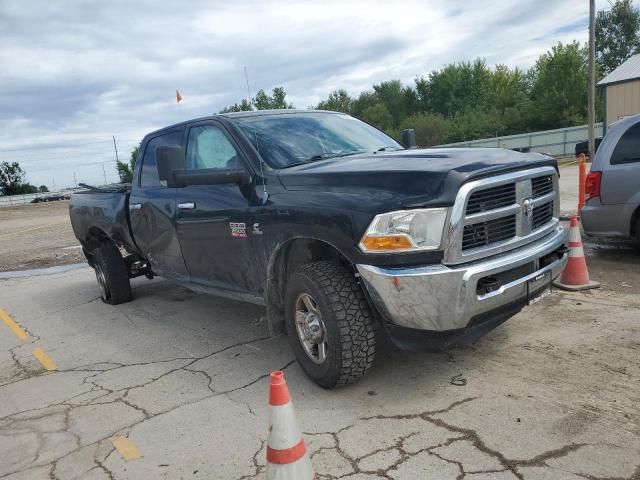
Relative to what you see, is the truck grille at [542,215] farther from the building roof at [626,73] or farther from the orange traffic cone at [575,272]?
the building roof at [626,73]

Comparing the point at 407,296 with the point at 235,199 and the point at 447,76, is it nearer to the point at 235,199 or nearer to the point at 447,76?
the point at 235,199

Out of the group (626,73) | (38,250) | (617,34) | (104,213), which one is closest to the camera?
(104,213)

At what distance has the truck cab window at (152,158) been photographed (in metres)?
5.36

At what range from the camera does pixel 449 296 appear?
3.03 metres

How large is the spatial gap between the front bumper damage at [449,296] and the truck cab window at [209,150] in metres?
1.77

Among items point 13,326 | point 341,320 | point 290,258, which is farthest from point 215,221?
point 13,326

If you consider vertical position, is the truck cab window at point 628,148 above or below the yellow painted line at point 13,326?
above

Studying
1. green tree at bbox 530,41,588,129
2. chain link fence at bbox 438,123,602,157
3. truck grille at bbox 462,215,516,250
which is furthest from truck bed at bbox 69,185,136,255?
green tree at bbox 530,41,588,129

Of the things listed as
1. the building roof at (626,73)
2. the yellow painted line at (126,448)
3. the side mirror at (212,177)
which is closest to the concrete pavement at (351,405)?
the yellow painted line at (126,448)

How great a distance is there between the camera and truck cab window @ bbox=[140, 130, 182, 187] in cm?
536

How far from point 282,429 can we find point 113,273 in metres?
5.00

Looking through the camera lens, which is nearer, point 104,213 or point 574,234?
point 574,234

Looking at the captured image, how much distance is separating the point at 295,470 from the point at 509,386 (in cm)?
180

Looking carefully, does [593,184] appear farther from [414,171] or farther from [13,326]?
[13,326]
